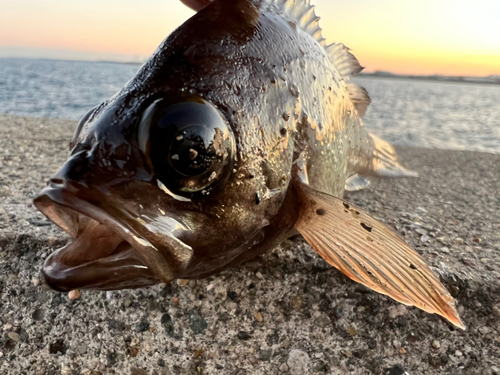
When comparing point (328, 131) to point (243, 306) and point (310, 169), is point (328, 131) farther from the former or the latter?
point (243, 306)

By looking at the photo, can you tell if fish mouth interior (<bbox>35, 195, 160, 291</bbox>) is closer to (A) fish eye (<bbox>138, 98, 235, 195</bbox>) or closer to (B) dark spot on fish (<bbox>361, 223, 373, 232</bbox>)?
(A) fish eye (<bbox>138, 98, 235, 195</bbox>)

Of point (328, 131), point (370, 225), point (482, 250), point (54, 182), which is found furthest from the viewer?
point (482, 250)

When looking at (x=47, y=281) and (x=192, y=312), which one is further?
(x=192, y=312)

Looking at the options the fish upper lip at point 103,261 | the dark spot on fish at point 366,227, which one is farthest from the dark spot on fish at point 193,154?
the dark spot on fish at point 366,227

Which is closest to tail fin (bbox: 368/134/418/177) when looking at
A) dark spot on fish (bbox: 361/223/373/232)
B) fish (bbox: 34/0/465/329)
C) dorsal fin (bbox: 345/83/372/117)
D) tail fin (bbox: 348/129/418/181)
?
tail fin (bbox: 348/129/418/181)

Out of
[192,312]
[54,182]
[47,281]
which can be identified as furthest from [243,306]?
[54,182]

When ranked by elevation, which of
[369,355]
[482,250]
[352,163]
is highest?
[352,163]

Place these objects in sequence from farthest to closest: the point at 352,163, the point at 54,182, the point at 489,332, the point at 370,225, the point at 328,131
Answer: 1. the point at 352,163
2. the point at 328,131
3. the point at 489,332
4. the point at 370,225
5. the point at 54,182

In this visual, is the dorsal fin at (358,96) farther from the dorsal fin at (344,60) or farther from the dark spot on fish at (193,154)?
the dark spot on fish at (193,154)

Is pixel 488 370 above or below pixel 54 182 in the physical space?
below
